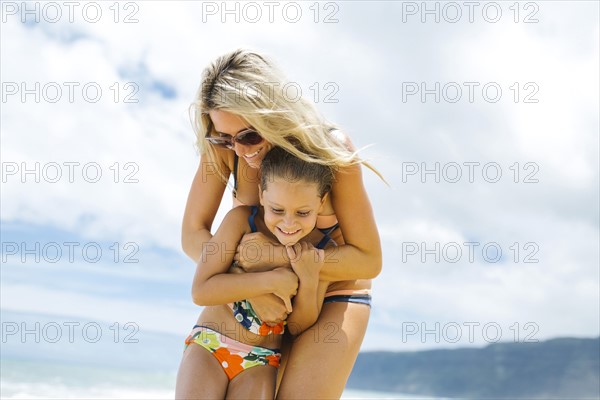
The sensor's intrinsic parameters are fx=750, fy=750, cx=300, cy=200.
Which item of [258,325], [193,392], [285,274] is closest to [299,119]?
[285,274]

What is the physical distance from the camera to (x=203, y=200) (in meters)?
4.60

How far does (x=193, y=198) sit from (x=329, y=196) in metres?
0.90

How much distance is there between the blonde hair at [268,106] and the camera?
4031 mm

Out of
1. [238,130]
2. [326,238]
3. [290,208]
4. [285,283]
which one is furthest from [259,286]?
[238,130]

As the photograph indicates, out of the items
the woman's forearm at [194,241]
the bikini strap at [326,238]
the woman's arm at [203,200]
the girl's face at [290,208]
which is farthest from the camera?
the woman's arm at [203,200]

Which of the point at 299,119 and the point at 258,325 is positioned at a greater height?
the point at 299,119

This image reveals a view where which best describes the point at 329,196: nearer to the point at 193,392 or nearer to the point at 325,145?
the point at 325,145

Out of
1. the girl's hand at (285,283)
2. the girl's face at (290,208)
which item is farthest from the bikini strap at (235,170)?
the girl's hand at (285,283)

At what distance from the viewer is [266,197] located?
405 cm

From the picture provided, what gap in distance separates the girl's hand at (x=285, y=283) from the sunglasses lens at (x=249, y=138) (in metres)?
0.71

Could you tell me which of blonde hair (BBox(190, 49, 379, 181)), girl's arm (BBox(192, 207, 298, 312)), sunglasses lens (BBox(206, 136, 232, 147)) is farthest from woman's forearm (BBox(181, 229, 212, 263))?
blonde hair (BBox(190, 49, 379, 181))

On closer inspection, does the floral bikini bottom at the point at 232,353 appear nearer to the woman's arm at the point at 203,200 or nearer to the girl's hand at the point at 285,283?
the girl's hand at the point at 285,283

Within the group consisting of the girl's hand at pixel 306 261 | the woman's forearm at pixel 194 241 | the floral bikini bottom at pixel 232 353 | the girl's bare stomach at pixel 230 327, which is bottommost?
the floral bikini bottom at pixel 232 353

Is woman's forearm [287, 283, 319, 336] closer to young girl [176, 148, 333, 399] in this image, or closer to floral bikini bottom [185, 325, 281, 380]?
young girl [176, 148, 333, 399]
